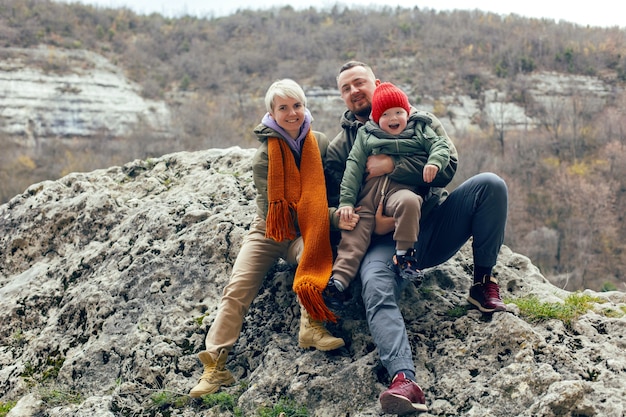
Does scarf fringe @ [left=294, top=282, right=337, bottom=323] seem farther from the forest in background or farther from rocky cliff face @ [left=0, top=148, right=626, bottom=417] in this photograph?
the forest in background

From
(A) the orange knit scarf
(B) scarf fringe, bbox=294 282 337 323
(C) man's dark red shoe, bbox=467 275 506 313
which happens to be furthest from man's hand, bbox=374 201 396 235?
(C) man's dark red shoe, bbox=467 275 506 313

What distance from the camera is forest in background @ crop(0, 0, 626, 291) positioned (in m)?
44.1

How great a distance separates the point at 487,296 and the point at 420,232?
2.12 ft

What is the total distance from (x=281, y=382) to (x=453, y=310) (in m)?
1.34

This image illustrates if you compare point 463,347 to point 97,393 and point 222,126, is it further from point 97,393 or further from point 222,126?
point 222,126

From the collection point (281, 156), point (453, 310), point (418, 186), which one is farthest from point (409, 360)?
point (281, 156)

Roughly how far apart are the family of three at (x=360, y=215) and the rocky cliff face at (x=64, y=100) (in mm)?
52898

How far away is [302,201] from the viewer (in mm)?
4594

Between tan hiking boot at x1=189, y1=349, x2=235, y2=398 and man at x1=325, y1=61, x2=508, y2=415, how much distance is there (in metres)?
0.96

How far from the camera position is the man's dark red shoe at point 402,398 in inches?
143

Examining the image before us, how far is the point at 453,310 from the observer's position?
14.9 ft

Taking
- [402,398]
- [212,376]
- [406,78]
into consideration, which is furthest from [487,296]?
[406,78]

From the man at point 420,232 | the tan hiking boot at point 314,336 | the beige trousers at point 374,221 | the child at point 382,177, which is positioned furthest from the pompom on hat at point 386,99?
the tan hiking boot at point 314,336

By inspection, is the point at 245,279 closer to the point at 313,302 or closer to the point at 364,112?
the point at 313,302
